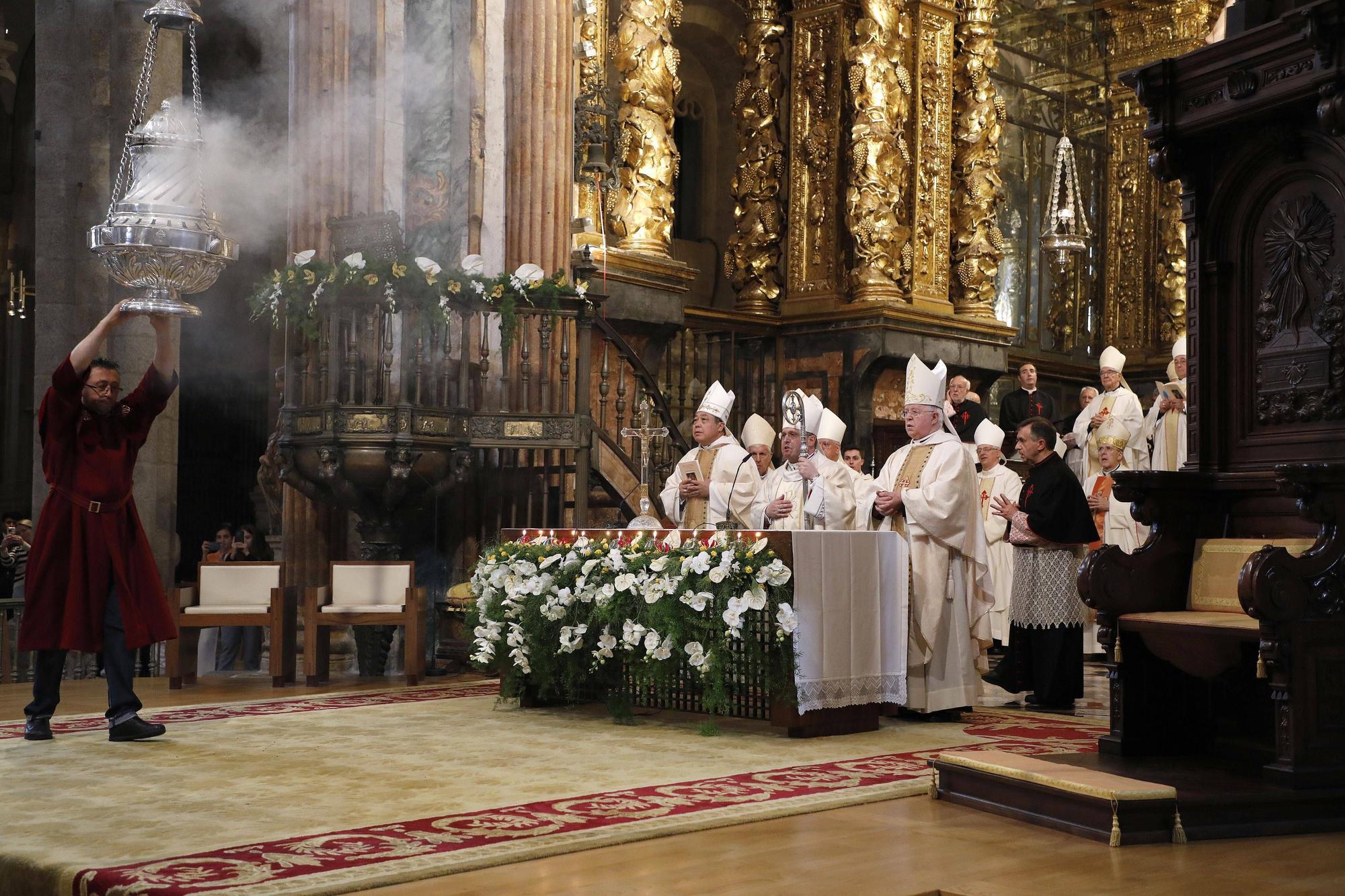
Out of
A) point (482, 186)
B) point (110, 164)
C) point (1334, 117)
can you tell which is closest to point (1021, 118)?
point (482, 186)

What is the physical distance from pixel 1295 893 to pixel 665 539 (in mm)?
3649

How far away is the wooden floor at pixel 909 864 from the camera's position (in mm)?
4008

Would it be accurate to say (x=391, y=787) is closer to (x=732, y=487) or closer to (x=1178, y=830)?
(x=1178, y=830)

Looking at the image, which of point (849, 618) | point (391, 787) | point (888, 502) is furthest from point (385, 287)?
point (391, 787)

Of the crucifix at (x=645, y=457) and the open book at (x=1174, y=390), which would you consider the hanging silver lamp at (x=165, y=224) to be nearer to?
the crucifix at (x=645, y=457)

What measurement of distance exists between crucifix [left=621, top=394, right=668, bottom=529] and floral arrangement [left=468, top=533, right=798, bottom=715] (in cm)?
29

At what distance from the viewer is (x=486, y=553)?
26.4ft

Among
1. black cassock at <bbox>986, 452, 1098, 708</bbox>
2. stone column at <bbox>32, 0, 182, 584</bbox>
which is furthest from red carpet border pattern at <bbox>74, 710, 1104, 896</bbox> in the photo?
stone column at <bbox>32, 0, 182, 584</bbox>

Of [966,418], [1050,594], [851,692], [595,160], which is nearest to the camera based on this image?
[851,692]

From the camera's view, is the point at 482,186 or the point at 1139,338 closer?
the point at 482,186

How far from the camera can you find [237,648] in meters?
10.1

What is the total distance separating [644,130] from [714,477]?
569cm

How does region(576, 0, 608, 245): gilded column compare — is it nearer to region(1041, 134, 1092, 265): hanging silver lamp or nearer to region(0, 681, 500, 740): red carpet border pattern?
region(1041, 134, 1092, 265): hanging silver lamp

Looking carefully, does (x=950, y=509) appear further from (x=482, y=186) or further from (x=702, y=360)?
(x=702, y=360)
